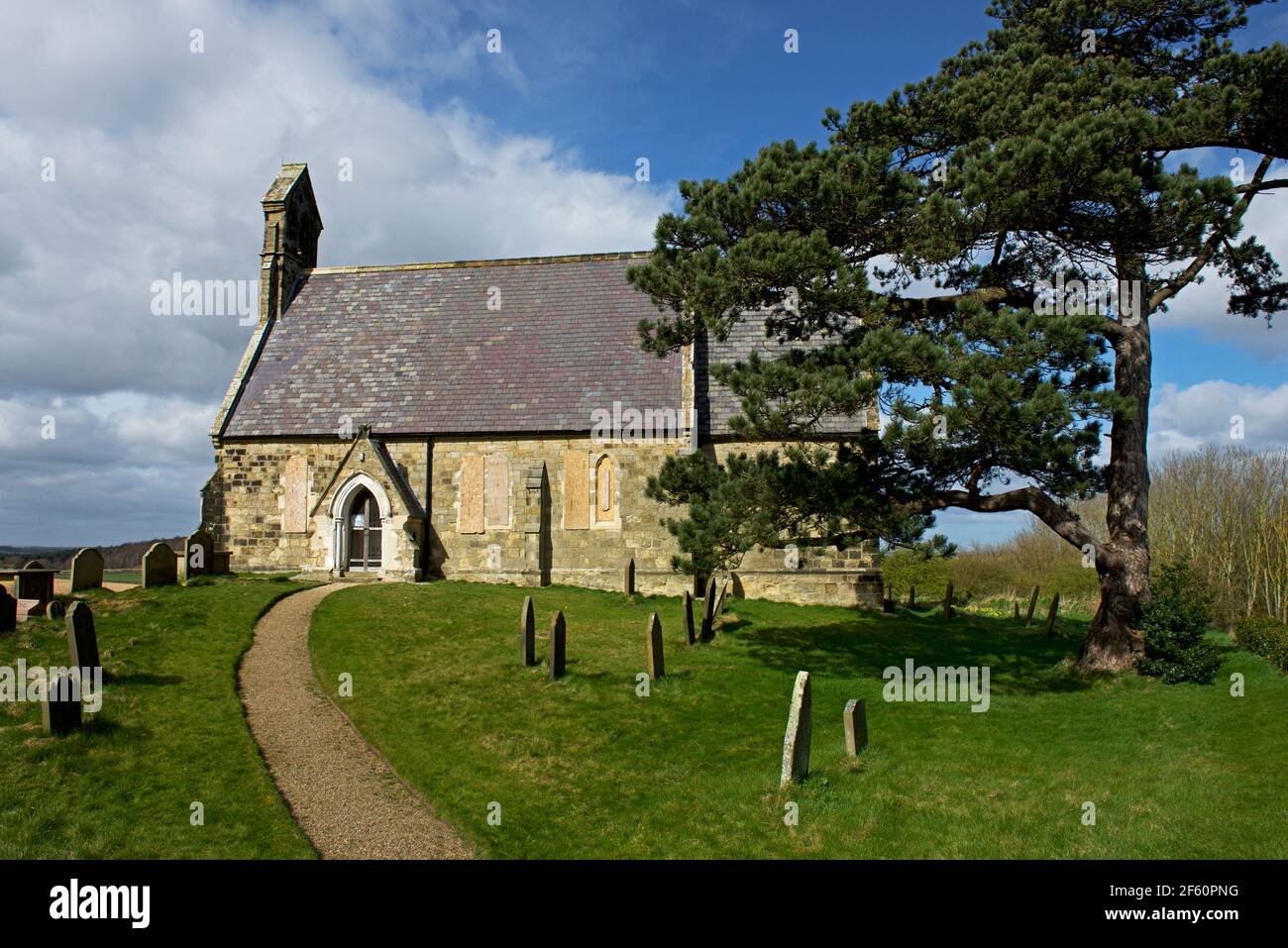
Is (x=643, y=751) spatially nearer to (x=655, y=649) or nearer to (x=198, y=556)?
(x=655, y=649)

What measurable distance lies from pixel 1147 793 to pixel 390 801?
8860 millimetres

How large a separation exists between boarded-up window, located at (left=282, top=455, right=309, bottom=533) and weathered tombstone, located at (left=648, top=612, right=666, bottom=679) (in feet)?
51.0

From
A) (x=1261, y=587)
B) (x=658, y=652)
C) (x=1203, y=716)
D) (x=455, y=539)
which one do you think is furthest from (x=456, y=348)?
(x=1261, y=587)

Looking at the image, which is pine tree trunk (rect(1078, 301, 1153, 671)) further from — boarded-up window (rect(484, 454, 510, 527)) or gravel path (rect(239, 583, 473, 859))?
boarded-up window (rect(484, 454, 510, 527))

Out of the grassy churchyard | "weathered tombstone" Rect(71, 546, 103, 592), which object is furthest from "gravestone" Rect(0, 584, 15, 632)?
"weathered tombstone" Rect(71, 546, 103, 592)

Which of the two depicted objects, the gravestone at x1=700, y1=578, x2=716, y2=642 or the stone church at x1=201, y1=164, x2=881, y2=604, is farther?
the stone church at x1=201, y1=164, x2=881, y2=604

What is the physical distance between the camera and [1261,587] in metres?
25.8

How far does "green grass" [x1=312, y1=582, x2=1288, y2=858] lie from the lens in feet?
28.5

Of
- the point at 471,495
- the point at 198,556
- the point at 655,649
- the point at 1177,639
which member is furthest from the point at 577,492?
the point at 1177,639

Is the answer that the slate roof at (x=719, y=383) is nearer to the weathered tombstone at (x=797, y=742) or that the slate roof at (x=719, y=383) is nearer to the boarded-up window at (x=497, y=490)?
the boarded-up window at (x=497, y=490)

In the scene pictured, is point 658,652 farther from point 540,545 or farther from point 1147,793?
point 540,545

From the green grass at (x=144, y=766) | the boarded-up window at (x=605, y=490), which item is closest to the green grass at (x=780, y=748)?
the green grass at (x=144, y=766)

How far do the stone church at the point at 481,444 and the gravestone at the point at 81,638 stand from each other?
12.6m

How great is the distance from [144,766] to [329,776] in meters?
2.09
